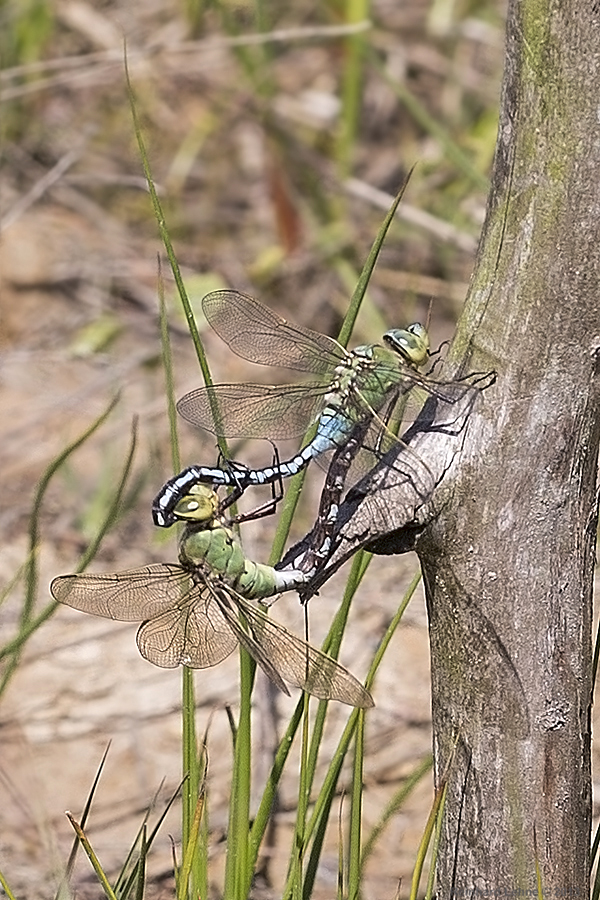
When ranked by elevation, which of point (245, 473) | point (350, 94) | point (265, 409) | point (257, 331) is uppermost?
point (350, 94)

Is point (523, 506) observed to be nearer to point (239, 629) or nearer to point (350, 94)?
point (239, 629)

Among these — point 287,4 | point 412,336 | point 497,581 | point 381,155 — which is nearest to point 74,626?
point 412,336

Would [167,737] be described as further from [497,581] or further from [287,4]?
[287,4]

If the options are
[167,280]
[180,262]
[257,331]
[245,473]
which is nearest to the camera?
[245,473]

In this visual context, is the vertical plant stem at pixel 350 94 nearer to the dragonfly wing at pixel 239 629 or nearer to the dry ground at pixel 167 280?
the dry ground at pixel 167 280

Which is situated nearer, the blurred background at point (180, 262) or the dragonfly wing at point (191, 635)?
the dragonfly wing at point (191, 635)

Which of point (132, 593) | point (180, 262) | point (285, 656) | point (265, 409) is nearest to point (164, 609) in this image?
point (132, 593)

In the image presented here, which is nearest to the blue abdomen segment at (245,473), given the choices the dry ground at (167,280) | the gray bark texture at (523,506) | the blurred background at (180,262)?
the gray bark texture at (523,506)
